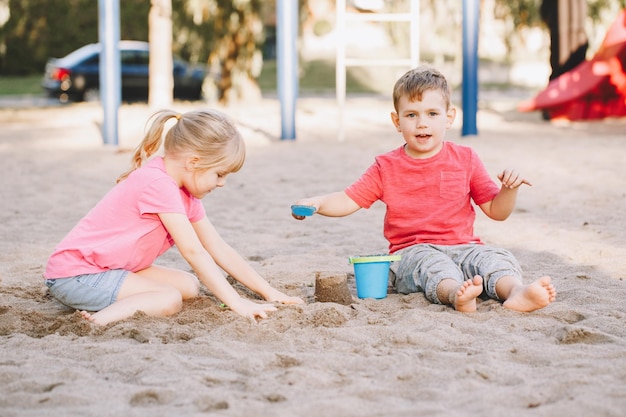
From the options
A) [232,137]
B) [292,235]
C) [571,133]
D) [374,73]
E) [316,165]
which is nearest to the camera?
[232,137]

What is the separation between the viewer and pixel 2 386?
7.96ft

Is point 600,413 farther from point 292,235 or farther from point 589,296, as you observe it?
point 292,235

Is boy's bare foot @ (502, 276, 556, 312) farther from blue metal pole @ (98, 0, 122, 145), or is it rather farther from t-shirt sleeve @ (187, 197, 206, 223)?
blue metal pole @ (98, 0, 122, 145)

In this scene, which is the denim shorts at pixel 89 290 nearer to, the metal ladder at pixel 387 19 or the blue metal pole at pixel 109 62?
the metal ladder at pixel 387 19

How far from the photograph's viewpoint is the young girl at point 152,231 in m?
3.18

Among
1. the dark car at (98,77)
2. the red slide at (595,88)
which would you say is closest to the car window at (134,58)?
the dark car at (98,77)

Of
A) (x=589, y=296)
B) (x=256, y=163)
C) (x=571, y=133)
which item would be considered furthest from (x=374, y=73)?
(x=589, y=296)

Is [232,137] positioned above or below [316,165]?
above

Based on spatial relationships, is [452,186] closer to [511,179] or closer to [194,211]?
[511,179]

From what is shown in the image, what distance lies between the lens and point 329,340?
284cm

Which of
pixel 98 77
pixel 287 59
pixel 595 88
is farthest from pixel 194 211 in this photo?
pixel 98 77

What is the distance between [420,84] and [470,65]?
6.46m

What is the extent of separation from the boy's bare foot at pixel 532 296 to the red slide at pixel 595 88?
8266 millimetres

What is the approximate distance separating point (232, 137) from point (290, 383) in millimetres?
1122
